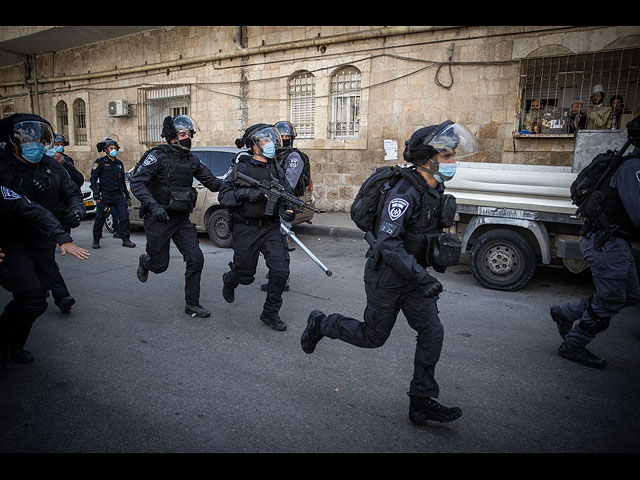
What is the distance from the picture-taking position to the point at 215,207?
805 cm

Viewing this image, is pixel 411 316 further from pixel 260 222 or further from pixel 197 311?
pixel 197 311

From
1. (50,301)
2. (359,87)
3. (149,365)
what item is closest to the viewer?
(149,365)

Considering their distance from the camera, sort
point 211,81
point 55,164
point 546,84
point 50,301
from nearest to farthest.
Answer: point 55,164 < point 50,301 < point 546,84 < point 211,81

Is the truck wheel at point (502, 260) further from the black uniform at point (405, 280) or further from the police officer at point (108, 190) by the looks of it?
the police officer at point (108, 190)

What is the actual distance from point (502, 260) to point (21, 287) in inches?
199

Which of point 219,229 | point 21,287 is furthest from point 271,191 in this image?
point 219,229

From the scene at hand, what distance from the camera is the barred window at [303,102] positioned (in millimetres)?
12211

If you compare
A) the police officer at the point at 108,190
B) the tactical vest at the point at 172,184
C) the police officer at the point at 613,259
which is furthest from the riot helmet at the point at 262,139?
the police officer at the point at 108,190

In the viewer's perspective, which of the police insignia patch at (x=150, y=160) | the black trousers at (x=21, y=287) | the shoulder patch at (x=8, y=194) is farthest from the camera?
the police insignia patch at (x=150, y=160)

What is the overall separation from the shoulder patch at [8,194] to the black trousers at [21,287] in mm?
391

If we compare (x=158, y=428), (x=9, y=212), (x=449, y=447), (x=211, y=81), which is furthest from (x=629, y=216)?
(x=211, y=81)
